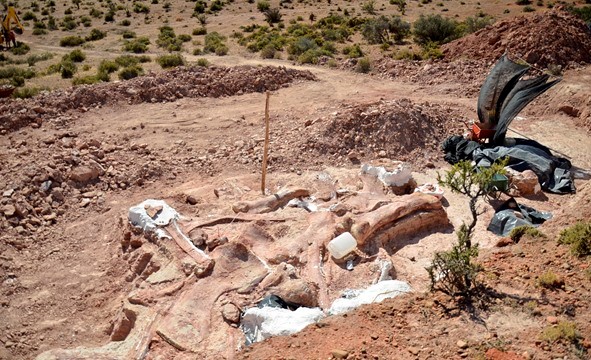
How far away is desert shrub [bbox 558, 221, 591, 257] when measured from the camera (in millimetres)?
6246

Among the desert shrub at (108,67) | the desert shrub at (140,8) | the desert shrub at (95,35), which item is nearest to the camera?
the desert shrub at (108,67)

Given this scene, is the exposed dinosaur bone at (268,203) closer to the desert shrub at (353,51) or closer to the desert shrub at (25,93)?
the desert shrub at (25,93)

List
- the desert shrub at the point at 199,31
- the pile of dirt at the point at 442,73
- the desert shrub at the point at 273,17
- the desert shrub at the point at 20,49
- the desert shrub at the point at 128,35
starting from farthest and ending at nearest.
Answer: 1. the desert shrub at the point at 273,17
2. the desert shrub at the point at 199,31
3. the desert shrub at the point at 128,35
4. the desert shrub at the point at 20,49
5. the pile of dirt at the point at 442,73

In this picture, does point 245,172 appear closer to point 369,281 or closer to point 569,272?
point 369,281

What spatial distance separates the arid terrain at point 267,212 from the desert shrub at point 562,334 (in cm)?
1

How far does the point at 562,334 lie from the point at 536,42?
15.2 meters

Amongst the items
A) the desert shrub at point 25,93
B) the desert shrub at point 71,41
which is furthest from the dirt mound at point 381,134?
the desert shrub at point 71,41

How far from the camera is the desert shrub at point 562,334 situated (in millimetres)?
4863

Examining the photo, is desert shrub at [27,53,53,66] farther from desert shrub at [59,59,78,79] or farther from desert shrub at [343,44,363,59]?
desert shrub at [343,44,363,59]

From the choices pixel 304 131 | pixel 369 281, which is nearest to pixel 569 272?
pixel 369 281

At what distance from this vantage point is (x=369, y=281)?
771 cm

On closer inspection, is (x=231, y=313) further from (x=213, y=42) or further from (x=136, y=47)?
(x=213, y=42)

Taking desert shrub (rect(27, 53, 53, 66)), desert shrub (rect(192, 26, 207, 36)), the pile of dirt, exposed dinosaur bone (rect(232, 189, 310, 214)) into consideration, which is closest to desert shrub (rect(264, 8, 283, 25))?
desert shrub (rect(192, 26, 207, 36))

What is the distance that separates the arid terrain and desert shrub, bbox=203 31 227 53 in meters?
3.96
